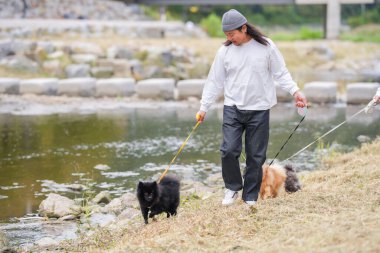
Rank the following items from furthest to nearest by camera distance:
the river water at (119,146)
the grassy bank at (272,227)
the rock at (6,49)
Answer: the rock at (6,49), the river water at (119,146), the grassy bank at (272,227)

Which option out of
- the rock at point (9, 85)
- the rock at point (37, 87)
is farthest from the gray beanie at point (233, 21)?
the rock at point (9, 85)

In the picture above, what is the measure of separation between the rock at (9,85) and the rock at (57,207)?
10792mm

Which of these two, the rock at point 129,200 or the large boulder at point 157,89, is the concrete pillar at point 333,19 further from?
the rock at point 129,200

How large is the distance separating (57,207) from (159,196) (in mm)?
2111

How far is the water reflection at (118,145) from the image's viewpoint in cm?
1046

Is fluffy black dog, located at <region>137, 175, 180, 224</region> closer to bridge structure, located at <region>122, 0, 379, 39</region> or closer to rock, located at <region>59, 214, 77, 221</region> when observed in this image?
rock, located at <region>59, 214, 77, 221</region>

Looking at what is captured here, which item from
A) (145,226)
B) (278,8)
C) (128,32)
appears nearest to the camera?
(145,226)

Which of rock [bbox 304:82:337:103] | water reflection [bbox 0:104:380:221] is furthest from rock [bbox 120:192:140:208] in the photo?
rock [bbox 304:82:337:103]

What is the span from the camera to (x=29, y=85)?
19078 mm

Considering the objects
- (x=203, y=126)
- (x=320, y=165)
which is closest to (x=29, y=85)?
(x=203, y=126)

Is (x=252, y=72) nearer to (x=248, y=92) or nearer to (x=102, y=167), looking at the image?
(x=248, y=92)

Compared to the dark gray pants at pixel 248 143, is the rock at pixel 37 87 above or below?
below

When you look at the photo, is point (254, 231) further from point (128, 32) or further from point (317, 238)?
point (128, 32)

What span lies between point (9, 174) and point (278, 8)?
48.4m
